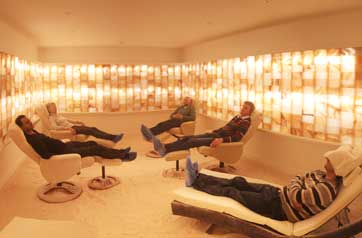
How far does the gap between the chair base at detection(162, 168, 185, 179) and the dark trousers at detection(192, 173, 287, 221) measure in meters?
1.47

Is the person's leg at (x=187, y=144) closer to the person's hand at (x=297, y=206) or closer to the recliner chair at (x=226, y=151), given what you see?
the recliner chair at (x=226, y=151)

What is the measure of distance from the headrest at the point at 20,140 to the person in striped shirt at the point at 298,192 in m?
2.25

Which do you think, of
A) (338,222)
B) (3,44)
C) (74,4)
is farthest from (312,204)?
(3,44)

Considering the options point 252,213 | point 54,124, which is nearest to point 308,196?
point 252,213

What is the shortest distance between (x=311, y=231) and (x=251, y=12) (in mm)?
2914

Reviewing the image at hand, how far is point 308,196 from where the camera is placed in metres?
3.01

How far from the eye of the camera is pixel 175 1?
12.8 feet

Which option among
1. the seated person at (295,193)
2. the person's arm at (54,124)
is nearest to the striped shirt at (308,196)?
the seated person at (295,193)

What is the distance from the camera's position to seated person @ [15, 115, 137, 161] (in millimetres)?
4238

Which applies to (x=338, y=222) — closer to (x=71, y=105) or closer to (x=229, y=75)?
(x=229, y=75)

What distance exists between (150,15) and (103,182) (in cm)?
249

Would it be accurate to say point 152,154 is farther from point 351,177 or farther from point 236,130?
point 351,177

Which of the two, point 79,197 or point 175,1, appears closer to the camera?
point 175,1

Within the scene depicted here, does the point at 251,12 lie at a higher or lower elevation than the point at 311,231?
higher
